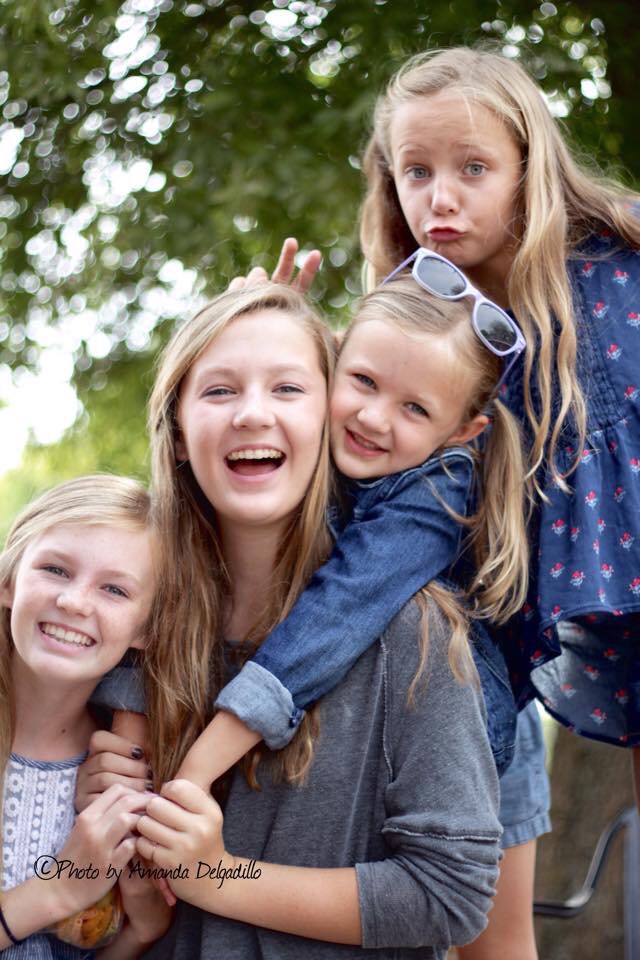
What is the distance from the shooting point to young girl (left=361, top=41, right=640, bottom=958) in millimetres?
2654

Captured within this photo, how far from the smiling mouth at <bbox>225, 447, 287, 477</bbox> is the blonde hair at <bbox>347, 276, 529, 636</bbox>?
413 millimetres

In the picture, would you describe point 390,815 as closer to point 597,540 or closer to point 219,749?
point 219,749

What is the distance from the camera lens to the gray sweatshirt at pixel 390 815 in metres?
2.26

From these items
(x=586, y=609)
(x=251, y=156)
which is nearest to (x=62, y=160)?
(x=251, y=156)

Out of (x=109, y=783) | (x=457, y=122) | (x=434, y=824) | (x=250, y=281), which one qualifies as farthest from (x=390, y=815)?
(x=457, y=122)

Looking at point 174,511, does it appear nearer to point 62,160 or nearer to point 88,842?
point 88,842

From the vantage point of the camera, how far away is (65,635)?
239 centimetres

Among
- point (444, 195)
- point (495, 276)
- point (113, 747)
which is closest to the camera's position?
point (113, 747)

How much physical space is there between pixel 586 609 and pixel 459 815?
1.92 feet

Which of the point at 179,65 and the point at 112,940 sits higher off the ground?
the point at 179,65

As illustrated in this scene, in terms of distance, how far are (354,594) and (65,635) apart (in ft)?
2.07

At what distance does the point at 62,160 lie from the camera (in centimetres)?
445

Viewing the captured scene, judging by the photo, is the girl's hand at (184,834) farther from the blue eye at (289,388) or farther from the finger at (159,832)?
the blue eye at (289,388)

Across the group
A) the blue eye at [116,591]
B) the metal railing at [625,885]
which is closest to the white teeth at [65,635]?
the blue eye at [116,591]
